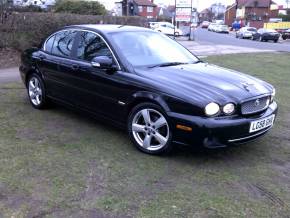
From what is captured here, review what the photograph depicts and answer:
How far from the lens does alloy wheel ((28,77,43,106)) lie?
7.05 metres

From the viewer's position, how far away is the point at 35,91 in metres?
7.14

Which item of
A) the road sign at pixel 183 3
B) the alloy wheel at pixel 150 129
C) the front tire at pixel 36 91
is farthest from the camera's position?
the road sign at pixel 183 3

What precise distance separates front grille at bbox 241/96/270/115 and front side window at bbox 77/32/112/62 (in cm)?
190

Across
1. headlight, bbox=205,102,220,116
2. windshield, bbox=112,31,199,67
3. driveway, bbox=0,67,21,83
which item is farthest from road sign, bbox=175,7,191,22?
headlight, bbox=205,102,220,116

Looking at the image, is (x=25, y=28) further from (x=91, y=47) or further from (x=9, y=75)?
(x=91, y=47)

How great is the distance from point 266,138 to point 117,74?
2.27 m

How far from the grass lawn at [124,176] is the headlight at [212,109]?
0.54 metres

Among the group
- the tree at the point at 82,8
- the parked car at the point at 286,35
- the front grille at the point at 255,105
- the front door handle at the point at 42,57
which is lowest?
the parked car at the point at 286,35

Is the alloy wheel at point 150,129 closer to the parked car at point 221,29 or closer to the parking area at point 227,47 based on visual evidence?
the parking area at point 227,47

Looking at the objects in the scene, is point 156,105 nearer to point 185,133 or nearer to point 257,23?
point 185,133

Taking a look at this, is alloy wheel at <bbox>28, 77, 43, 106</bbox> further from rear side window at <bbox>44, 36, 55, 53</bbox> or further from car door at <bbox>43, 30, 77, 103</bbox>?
rear side window at <bbox>44, 36, 55, 53</bbox>

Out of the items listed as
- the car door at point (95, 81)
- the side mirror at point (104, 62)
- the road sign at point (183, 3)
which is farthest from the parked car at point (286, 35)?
the side mirror at point (104, 62)

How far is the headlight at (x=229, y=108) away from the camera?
465 cm

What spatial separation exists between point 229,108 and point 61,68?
9.26 feet
